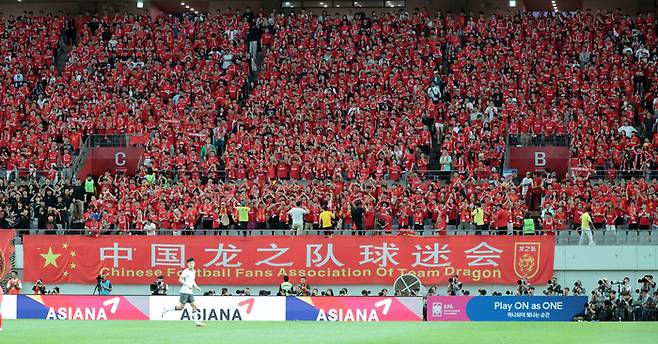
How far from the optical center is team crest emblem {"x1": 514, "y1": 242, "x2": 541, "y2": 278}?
126 ft

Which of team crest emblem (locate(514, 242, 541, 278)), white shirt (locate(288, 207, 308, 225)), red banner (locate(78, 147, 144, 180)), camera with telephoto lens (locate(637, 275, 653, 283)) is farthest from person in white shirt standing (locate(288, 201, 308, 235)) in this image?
camera with telephoto lens (locate(637, 275, 653, 283))

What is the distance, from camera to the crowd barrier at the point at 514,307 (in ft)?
114

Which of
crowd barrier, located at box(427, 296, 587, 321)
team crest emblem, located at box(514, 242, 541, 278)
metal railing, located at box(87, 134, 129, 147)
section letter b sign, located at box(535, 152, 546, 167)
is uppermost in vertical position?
metal railing, located at box(87, 134, 129, 147)

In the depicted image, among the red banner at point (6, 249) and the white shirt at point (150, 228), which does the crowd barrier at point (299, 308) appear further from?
the white shirt at point (150, 228)

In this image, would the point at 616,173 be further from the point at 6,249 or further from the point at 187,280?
the point at 6,249

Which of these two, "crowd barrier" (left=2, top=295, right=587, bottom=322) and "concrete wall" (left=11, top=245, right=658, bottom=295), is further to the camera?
"concrete wall" (left=11, top=245, right=658, bottom=295)

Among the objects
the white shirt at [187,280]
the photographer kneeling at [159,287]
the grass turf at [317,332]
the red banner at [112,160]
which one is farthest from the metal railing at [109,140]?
the white shirt at [187,280]

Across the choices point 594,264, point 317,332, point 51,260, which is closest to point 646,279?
point 594,264

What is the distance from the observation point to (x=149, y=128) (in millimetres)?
47156

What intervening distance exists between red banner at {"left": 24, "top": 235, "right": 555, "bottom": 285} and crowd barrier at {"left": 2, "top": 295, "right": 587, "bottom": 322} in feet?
12.0

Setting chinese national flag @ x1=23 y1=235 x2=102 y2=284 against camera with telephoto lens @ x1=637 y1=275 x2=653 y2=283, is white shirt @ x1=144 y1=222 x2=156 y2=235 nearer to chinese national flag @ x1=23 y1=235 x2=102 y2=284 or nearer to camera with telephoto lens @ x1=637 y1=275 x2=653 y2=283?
chinese national flag @ x1=23 y1=235 x2=102 y2=284

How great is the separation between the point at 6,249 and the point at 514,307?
16821 millimetres

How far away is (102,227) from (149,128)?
25.4 feet

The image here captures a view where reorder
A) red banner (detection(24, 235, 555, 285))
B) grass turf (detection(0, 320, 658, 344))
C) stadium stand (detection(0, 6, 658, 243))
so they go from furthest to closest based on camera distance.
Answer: stadium stand (detection(0, 6, 658, 243)) → red banner (detection(24, 235, 555, 285)) → grass turf (detection(0, 320, 658, 344))
